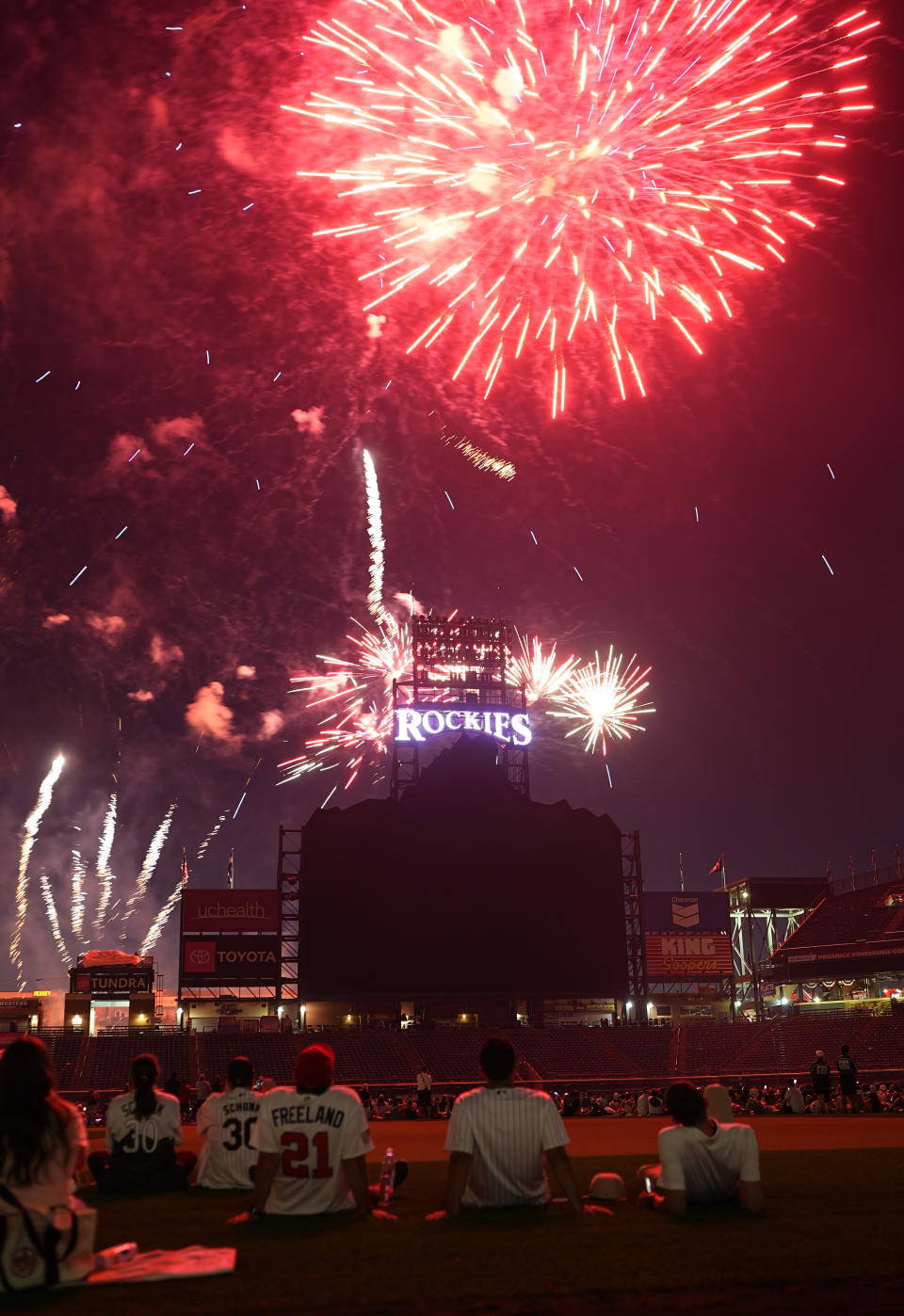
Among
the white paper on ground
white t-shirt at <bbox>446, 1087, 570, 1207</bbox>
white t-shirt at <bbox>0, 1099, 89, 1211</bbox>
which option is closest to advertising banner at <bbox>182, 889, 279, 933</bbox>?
white t-shirt at <bbox>446, 1087, 570, 1207</bbox>

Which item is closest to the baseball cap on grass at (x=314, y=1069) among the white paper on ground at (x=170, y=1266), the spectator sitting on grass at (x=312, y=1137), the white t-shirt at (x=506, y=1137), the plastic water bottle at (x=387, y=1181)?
the spectator sitting on grass at (x=312, y=1137)

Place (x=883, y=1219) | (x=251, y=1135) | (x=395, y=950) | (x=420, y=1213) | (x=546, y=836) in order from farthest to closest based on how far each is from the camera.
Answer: (x=546, y=836) → (x=395, y=950) → (x=251, y=1135) → (x=420, y=1213) → (x=883, y=1219)

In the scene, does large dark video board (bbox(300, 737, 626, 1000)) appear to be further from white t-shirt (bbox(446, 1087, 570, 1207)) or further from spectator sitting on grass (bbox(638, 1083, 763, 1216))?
white t-shirt (bbox(446, 1087, 570, 1207))

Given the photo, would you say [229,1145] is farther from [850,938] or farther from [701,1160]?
[850,938]

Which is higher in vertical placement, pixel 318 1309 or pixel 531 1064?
pixel 318 1309

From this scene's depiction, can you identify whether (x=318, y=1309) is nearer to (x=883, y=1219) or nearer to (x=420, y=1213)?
(x=420, y=1213)

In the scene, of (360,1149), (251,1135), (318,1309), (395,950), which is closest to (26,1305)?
(318,1309)

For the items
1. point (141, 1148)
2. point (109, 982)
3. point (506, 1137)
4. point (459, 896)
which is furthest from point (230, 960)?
point (506, 1137)

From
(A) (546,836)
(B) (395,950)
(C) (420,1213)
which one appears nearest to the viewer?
(C) (420,1213)
